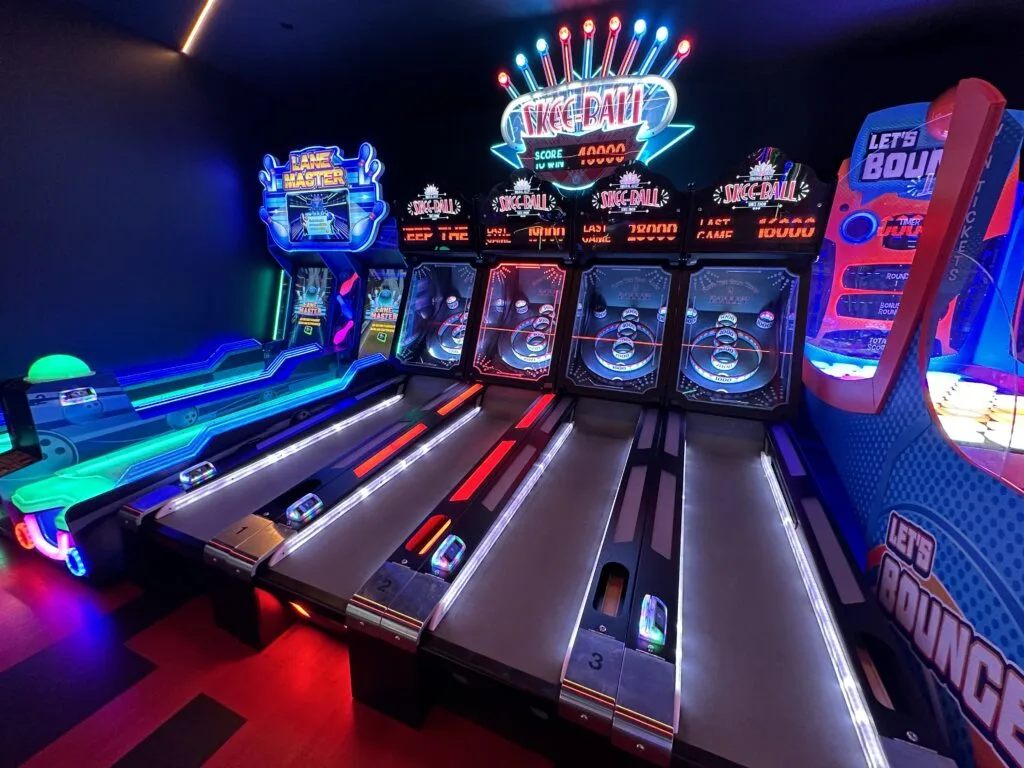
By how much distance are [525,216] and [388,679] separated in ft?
10.4

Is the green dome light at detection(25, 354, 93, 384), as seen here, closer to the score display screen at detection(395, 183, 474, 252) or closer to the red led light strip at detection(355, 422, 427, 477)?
the red led light strip at detection(355, 422, 427, 477)

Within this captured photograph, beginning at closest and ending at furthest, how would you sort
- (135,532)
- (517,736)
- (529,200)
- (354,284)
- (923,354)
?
(517,736) → (923,354) → (135,532) → (529,200) → (354,284)

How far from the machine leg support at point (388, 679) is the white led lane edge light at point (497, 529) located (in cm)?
19

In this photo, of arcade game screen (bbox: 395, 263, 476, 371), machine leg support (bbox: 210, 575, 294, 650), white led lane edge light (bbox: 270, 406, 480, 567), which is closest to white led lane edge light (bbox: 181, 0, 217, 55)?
arcade game screen (bbox: 395, 263, 476, 371)

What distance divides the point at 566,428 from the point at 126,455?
3.05 m

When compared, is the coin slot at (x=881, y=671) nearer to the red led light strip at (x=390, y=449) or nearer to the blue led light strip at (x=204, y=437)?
the red led light strip at (x=390, y=449)

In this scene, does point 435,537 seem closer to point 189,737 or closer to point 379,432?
point 189,737

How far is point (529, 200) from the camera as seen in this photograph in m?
3.29

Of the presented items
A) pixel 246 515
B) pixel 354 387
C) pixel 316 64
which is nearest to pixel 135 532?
pixel 246 515

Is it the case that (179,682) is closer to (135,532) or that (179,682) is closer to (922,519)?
(135,532)

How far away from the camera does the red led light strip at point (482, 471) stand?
6.95 feet

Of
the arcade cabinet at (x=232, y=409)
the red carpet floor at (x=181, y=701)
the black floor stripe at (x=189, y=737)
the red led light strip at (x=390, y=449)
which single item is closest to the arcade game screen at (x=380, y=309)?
the arcade cabinet at (x=232, y=409)

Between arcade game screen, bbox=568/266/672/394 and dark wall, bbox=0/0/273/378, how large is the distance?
4.67 metres

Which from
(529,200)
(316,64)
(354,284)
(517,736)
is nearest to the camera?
(517,736)
